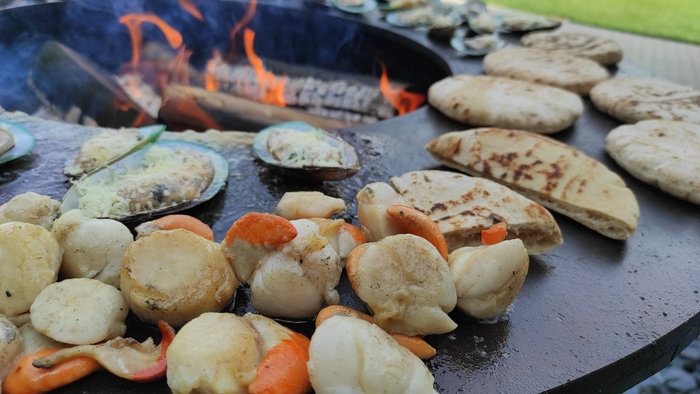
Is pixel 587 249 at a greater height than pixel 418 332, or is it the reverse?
pixel 418 332

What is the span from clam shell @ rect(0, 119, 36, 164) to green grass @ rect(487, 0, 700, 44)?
11.7m

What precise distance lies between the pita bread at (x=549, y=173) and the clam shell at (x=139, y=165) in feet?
4.03

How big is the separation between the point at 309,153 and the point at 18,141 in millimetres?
1610

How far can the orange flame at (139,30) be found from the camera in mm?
5379

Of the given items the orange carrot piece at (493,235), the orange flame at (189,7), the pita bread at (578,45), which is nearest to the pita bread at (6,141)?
the orange carrot piece at (493,235)

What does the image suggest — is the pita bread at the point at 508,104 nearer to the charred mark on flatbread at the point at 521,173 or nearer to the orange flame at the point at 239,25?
the charred mark on flatbread at the point at 521,173

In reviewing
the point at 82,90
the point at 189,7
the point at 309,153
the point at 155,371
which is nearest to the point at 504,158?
the point at 309,153

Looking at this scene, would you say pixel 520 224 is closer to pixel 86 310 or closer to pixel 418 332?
pixel 418 332

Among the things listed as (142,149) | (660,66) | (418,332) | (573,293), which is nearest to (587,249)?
(573,293)

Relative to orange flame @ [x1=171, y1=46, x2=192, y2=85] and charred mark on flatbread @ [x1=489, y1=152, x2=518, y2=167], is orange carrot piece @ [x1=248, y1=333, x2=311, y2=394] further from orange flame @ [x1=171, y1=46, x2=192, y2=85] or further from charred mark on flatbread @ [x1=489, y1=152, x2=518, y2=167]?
orange flame @ [x1=171, y1=46, x2=192, y2=85]

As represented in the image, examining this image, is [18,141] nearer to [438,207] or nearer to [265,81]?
[438,207]

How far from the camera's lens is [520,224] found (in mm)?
2318

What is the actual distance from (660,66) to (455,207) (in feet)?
29.0

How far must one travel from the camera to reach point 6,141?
278 cm
